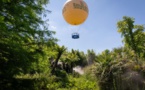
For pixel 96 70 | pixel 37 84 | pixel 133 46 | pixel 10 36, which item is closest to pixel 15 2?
pixel 10 36

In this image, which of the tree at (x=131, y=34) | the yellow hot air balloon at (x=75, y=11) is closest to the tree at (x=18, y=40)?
the yellow hot air balloon at (x=75, y=11)

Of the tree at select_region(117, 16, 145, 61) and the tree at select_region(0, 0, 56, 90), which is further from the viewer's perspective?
the tree at select_region(117, 16, 145, 61)

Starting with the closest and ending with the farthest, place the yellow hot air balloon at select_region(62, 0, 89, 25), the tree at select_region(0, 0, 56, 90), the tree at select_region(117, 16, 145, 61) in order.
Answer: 1. the yellow hot air balloon at select_region(62, 0, 89, 25)
2. the tree at select_region(0, 0, 56, 90)
3. the tree at select_region(117, 16, 145, 61)

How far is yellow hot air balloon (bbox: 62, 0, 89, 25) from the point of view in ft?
37.2

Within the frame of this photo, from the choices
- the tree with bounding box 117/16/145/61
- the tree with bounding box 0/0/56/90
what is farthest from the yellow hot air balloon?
the tree with bounding box 117/16/145/61

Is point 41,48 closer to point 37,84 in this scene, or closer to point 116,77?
point 37,84

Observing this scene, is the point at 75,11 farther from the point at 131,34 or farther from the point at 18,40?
the point at 131,34

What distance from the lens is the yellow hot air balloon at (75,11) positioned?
37.2 ft

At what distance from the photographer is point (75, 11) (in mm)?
11305

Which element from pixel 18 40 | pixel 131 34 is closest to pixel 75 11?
pixel 18 40

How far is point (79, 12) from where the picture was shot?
1148 cm

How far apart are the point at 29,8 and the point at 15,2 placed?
1051mm

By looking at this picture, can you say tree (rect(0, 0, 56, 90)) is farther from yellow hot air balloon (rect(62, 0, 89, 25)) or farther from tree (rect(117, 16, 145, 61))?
tree (rect(117, 16, 145, 61))

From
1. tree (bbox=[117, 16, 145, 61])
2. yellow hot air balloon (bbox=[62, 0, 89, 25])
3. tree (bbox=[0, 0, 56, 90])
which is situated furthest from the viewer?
tree (bbox=[117, 16, 145, 61])
